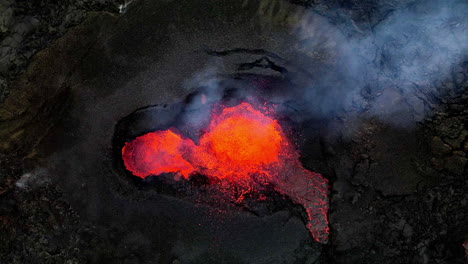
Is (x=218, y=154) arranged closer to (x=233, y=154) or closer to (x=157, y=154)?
(x=233, y=154)

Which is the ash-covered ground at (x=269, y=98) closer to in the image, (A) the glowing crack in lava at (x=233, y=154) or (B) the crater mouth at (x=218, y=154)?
(B) the crater mouth at (x=218, y=154)

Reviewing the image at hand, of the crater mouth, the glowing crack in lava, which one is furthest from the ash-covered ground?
the glowing crack in lava

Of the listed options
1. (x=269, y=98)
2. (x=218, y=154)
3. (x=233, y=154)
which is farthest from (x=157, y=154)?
(x=269, y=98)

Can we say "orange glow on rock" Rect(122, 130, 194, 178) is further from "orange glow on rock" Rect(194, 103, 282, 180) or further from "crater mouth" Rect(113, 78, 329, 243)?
"orange glow on rock" Rect(194, 103, 282, 180)

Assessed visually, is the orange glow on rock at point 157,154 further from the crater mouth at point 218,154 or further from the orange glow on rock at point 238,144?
the orange glow on rock at point 238,144

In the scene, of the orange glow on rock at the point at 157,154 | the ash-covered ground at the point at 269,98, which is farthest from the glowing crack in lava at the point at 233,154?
the ash-covered ground at the point at 269,98

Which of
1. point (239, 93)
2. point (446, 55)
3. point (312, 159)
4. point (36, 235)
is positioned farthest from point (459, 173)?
point (36, 235)

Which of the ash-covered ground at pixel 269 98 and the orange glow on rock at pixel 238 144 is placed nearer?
the ash-covered ground at pixel 269 98
